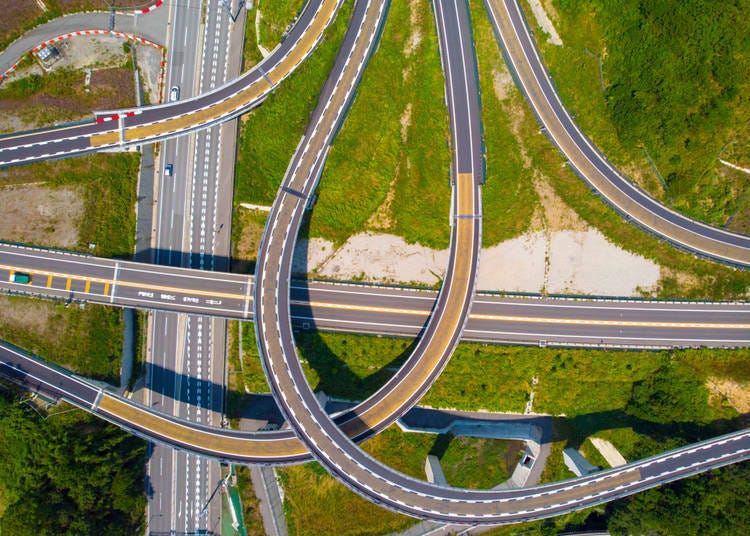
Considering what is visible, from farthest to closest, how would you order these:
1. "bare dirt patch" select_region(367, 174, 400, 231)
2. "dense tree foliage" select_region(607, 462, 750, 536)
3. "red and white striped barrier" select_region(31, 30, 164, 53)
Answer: "bare dirt patch" select_region(367, 174, 400, 231) < "red and white striped barrier" select_region(31, 30, 164, 53) < "dense tree foliage" select_region(607, 462, 750, 536)

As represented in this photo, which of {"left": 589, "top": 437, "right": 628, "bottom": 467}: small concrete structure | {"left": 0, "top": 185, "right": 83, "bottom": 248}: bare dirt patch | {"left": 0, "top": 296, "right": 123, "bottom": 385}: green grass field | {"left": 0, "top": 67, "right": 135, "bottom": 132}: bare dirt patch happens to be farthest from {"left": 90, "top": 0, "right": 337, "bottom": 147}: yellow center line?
{"left": 589, "top": 437, "right": 628, "bottom": 467}: small concrete structure

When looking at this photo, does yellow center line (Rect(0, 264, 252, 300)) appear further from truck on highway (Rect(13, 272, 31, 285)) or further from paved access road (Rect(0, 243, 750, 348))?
paved access road (Rect(0, 243, 750, 348))

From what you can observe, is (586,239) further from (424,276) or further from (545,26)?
(545,26)

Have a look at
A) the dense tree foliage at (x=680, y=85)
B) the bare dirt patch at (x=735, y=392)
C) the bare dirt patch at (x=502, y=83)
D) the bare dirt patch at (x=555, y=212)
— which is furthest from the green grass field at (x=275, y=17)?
the bare dirt patch at (x=735, y=392)

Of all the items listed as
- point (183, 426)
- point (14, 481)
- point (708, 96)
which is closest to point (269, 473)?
point (183, 426)

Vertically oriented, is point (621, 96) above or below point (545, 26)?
below

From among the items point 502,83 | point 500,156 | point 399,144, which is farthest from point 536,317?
point 502,83

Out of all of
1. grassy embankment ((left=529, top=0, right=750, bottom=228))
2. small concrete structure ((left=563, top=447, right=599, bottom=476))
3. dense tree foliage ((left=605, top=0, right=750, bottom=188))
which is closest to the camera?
dense tree foliage ((left=605, top=0, right=750, bottom=188))
